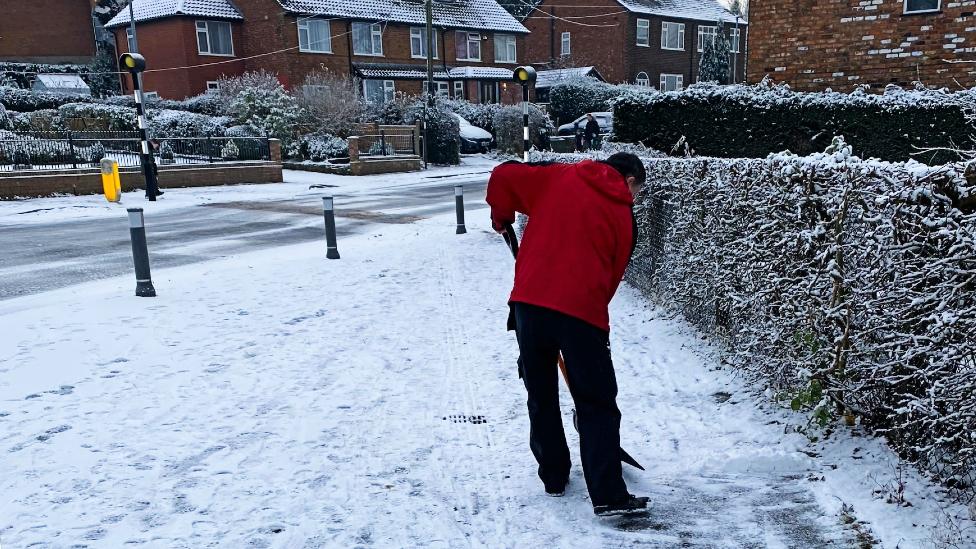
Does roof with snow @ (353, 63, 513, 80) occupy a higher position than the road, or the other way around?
roof with snow @ (353, 63, 513, 80)

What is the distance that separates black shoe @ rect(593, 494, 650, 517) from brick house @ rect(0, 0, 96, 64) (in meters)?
48.8

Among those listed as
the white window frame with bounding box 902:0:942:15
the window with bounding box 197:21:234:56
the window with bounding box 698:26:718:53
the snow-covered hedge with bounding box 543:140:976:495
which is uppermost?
the window with bounding box 698:26:718:53

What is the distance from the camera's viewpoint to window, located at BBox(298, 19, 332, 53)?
37.7 m

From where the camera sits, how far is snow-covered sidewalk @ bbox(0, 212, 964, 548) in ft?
10.6

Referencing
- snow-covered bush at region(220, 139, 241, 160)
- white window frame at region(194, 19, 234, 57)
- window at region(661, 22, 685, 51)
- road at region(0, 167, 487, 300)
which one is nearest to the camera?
road at region(0, 167, 487, 300)

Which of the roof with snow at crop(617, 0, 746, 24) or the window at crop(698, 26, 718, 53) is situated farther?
the window at crop(698, 26, 718, 53)

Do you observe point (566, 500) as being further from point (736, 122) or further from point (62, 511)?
point (736, 122)

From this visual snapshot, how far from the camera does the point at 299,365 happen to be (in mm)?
5625

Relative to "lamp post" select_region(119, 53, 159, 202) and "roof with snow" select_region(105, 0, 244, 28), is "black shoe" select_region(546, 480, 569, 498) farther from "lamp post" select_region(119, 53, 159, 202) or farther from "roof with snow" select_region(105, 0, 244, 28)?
"roof with snow" select_region(105, 0, 244, 28)

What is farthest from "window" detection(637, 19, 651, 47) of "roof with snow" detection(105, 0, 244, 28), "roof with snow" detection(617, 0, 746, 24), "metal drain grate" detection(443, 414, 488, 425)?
"metal drain grate" detection(443, 414, 488, 425)

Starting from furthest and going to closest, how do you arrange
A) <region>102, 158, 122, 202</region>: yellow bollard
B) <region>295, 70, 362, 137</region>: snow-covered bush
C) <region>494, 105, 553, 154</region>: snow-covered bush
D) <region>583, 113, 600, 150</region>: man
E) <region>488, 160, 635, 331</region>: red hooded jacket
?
<region>494, 105, 553, 154</region>: snow-covered bush
<region>583, 113, 600, 150</region>: man
<region>295, 70, 362, 137</region>: snow-covered bush
<region>102, 158, 122, 202</region>: yellow bollard
<region>488, 160, 635, 331</region>: red hooded jacket

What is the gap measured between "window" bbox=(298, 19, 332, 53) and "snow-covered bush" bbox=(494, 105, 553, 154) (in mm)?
12243

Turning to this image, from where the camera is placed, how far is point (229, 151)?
23.0 metres

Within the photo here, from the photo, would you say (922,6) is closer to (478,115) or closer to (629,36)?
(478,115)
